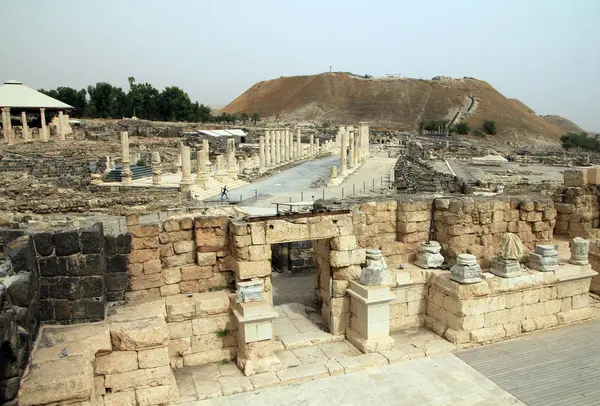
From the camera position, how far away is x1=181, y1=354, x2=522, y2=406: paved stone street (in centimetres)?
705

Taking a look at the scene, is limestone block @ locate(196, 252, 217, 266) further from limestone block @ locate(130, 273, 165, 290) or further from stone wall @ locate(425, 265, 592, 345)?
stone wall @ locate(425, 265, 592, 345)

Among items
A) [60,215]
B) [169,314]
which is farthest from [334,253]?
[60,215]

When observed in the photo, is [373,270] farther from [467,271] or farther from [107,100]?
[107,100]

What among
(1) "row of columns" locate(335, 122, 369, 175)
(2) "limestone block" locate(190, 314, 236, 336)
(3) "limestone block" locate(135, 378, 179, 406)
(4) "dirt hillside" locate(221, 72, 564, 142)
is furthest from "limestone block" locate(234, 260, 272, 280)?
(4) "dirt hillside" locate(221, 72, 564, 142)

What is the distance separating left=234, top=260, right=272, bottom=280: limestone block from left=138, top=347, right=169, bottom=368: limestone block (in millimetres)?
1810

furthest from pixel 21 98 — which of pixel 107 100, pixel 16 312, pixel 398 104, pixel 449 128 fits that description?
pixel 398 104

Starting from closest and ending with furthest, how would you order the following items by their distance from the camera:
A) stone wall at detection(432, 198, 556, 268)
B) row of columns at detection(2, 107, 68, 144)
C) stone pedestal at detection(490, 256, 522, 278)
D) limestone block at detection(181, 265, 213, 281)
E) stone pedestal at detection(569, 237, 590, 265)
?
limestone block at detection(181, 265, 213, 281) < stone pedestal at detection(490, 256, 522, 278) < stone pedestal at detection(569, 237, 590, 265) < stone wall at detection(432, 198, 556, 268) < row of columns at detection(2, 107, 68, 144)

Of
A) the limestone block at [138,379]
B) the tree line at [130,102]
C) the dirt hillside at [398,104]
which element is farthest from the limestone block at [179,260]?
the dirt hillside at [398,104]

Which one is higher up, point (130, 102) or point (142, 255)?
point (130, 102)

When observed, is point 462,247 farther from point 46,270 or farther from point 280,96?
point 280,96

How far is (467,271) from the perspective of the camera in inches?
348

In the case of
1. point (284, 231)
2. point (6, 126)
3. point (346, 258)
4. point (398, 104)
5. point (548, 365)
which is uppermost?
point (398, 104)

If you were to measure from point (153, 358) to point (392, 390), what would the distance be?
3.74 m

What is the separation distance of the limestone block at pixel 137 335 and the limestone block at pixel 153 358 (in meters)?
0.08
